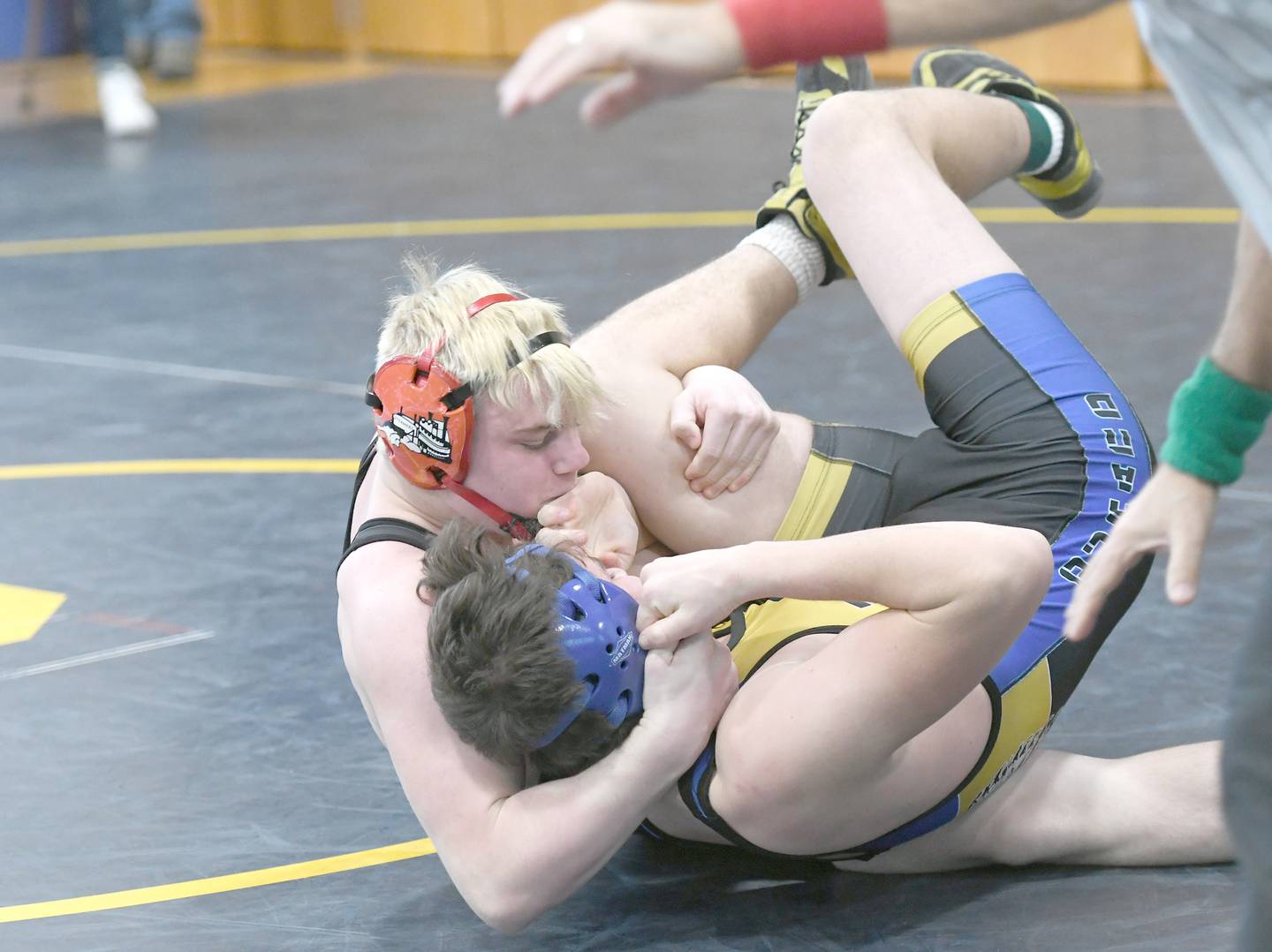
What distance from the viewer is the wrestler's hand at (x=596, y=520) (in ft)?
7.68

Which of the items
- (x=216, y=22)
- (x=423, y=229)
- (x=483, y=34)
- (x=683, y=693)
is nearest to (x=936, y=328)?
(x=683, y=693)

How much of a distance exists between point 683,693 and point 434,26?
1047 cm

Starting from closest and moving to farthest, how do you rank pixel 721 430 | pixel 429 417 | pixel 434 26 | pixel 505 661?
pixel 505 661 < pixel 429 417 < pixel 721 430 < pixel 434 26

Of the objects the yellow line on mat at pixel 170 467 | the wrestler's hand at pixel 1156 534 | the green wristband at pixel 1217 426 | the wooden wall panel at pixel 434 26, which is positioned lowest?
the wooden wall panel at pixel 434 26

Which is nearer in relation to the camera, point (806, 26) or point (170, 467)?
point (806, 26)

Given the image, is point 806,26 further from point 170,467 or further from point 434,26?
point 434,26

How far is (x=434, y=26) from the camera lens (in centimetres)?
1198

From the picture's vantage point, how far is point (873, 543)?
210cm

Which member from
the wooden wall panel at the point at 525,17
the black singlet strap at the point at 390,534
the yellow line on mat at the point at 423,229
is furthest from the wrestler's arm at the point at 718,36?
the wooden wall panel at the point at 525,17

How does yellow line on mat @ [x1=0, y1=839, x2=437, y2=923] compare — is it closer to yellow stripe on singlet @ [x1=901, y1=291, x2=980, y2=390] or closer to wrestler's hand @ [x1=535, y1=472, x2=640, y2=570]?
wrestler's hand @ [x1=535, y1=472, x2=640, y2=570]

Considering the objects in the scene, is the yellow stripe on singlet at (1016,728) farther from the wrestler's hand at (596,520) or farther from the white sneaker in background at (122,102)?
the white sneaker in background at (122,102)

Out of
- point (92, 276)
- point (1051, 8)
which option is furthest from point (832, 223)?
point (92, 276)

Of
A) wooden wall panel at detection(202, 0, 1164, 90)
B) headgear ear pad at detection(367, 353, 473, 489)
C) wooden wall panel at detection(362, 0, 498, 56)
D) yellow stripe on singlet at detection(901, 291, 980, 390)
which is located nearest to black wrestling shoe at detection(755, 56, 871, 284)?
yellow stripe on singlet at detection(901, 291, 980, 390)

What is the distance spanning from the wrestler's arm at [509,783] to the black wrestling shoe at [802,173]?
1111mm
